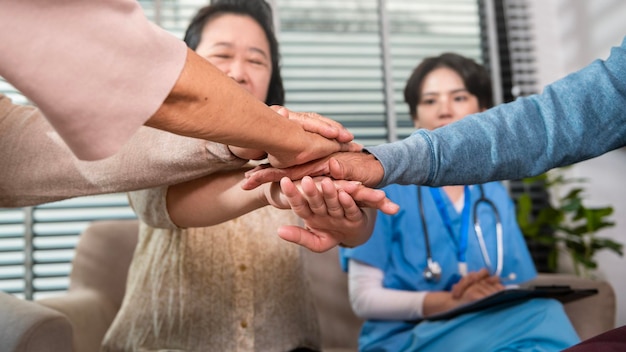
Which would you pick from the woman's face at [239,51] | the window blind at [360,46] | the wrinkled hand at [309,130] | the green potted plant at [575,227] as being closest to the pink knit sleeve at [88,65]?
the wrinkled hand at [309,130]

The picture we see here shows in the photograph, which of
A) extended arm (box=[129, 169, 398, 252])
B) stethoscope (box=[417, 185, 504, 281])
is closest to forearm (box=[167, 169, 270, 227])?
extended arm (box=[129, 169, 398, 252])

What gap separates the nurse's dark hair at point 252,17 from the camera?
1696 mm

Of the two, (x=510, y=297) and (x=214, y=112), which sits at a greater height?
(x=214, y=112)

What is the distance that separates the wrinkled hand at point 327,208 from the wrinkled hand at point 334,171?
21 mm

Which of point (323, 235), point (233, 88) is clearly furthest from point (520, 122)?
point (233, 88)

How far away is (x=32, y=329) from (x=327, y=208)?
1.81 feet

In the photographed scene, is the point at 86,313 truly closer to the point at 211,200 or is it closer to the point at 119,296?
the point at 119,296

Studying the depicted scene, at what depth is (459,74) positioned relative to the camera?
83.4 inches

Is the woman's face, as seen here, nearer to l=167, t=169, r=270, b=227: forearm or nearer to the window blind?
l=167, t=169, r=270, b=227: forearm

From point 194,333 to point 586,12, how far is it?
3.03 meters

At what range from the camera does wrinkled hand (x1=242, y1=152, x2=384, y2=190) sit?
117cm

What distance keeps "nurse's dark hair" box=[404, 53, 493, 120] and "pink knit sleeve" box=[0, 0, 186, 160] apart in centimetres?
141

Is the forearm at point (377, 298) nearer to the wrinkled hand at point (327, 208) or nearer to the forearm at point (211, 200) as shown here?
the wrinkled hand at point (327, 208)

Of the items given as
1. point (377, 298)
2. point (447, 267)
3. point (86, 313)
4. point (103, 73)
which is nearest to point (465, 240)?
point (447, 267)
